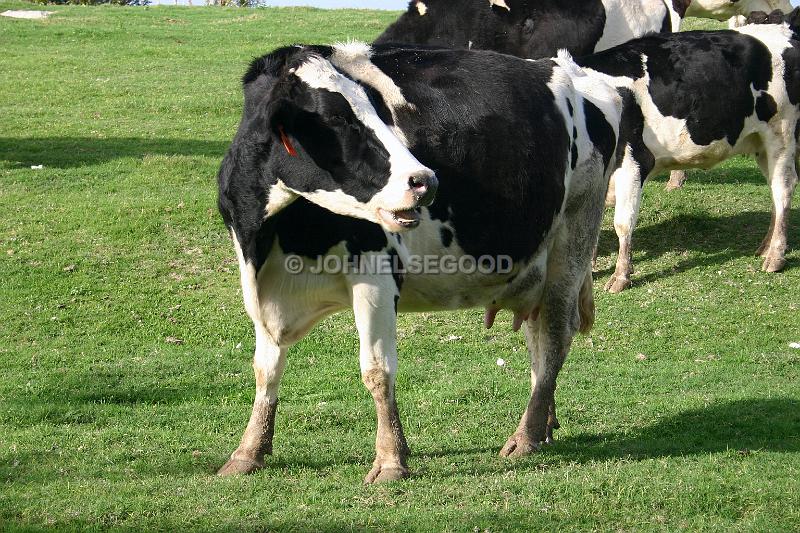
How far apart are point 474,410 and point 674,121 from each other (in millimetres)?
6447

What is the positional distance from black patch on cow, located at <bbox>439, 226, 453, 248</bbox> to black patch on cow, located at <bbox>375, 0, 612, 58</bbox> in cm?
901

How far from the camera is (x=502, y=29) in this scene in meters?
16.6

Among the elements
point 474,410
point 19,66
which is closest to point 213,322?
point 474,410

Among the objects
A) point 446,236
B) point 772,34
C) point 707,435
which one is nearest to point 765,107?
point 772,34

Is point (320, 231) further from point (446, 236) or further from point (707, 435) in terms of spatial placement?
point (707, 435)

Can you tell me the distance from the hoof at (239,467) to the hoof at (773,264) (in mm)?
9381

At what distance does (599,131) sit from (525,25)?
26.8ft

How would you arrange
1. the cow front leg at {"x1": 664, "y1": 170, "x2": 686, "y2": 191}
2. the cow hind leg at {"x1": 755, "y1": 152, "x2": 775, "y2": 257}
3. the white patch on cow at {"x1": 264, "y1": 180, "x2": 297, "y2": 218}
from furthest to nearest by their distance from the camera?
the cow front leg at {"x1": 664, "y1": 170, "x2": 686, "y2": 191} → the cow hind leg at {"x1": 755, "y1": 152, "x2": 775, "y2": 257} → the white patch on cow at {"x1": 264, "y1": 180, "x2": 297, "y2": 218}

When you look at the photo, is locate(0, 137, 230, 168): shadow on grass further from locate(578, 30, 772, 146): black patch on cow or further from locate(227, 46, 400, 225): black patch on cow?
locate(227, 46, 400, 225): black patch on cow

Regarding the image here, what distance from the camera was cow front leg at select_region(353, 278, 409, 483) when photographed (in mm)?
7246

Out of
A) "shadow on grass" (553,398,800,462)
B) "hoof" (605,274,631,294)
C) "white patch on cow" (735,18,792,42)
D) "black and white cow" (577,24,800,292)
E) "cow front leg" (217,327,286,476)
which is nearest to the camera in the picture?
"cow front leg" (217,327,286,476)

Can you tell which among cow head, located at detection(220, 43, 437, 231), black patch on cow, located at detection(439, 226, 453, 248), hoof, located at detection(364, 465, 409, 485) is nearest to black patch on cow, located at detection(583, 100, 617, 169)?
black patch on cow, located at detection(439, 226, 453, 248)

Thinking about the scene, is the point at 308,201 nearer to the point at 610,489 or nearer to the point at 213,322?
the point at 610,489

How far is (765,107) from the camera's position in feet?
47.9
